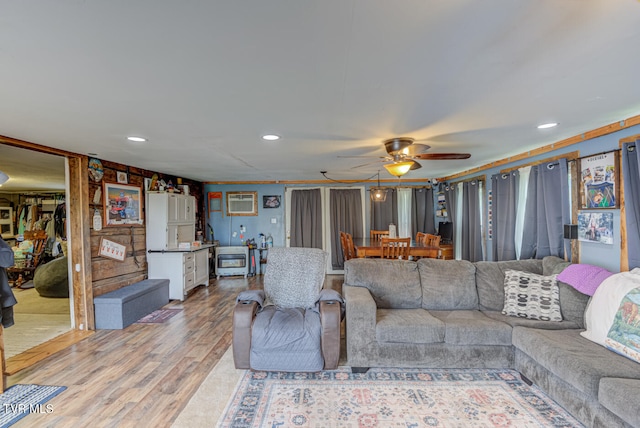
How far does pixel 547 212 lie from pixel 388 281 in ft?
6.34

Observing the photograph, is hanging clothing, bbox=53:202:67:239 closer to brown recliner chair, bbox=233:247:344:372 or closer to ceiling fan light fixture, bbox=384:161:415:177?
brown recliner chair, bbox=233:247:344:372

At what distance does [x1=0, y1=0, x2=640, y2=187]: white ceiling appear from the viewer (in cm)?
111

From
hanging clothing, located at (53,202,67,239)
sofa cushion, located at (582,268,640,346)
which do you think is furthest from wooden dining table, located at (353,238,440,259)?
hanging clothing, located at (53,202,67,239)

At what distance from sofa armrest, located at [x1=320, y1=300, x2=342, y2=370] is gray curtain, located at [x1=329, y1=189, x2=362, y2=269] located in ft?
13.0

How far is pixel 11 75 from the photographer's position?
1544mm

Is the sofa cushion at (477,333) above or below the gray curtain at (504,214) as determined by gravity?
below

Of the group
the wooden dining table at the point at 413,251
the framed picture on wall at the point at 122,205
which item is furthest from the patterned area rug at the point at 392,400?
the framed picture on wall at the point at 122,205

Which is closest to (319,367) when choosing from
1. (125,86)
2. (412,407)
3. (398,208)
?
(412,407)

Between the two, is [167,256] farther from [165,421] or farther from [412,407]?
[412,407]

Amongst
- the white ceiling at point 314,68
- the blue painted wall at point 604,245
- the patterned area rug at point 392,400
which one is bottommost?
the patterned area rug at point 392,400

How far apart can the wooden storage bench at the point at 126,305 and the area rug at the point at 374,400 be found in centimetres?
185

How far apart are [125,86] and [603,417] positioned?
11.1ft

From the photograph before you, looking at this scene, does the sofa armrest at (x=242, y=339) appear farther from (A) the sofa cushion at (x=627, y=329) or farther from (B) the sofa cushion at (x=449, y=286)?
(A) the sofa cushion at (x=627, y=329)

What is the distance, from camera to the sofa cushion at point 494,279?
9.78 ft
